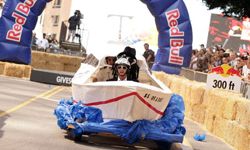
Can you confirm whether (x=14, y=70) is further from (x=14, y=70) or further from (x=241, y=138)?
(x=241, y=138)

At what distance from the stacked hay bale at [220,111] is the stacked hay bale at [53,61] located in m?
12.8

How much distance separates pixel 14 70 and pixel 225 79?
44.0 feet

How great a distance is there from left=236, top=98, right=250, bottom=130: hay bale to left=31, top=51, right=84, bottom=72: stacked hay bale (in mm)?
20313

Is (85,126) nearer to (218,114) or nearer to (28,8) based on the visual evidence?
(218,114)

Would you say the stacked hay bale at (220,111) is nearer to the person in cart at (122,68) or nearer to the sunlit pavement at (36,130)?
the sunlit pavement at (36,130)

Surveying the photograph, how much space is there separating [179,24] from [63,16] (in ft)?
142

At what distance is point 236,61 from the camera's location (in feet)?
74.6

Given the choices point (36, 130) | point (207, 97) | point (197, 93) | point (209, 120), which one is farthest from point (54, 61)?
point (36, 130)

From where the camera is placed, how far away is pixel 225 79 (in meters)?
18.1

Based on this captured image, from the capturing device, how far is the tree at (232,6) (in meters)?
28.1

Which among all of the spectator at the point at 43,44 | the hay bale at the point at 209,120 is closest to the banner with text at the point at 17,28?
the spectator at the point at 43,44

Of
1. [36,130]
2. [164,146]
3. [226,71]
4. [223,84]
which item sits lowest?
[164,146]

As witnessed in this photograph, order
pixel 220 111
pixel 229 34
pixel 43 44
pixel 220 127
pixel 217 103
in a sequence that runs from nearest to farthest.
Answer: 1. pixel 220 127
2. pixel 220 111
3. pixel 217 103
4. pixel 43 44
5. pixel 229 34

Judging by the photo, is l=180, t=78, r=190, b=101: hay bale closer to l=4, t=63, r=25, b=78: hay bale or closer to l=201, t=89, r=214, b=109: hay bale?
l=201, t=89, r=214, b=109: hay bale
